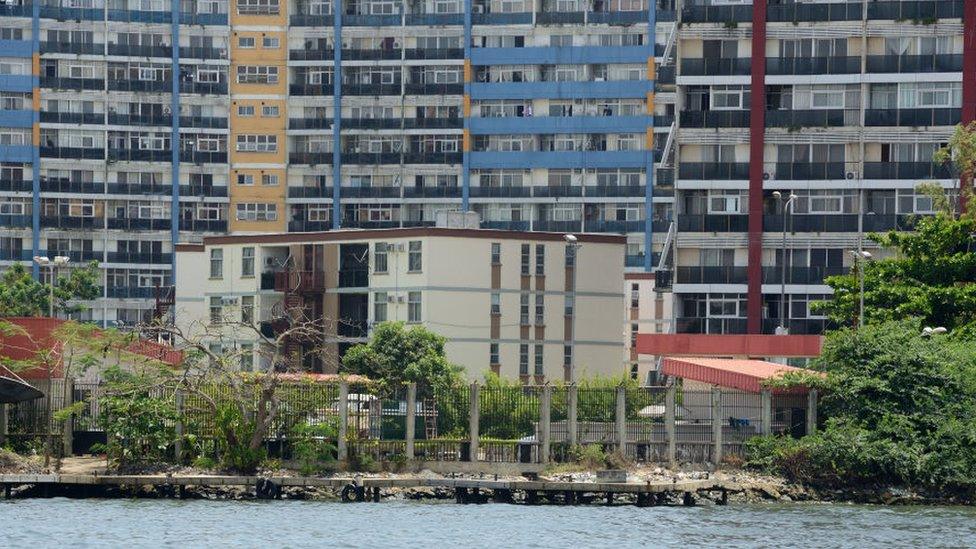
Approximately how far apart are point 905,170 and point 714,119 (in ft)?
34.3

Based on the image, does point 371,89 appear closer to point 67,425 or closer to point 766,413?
point 766,413

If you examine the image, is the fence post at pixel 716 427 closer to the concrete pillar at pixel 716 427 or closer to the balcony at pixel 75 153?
the concrete pillar at pixel 716 427

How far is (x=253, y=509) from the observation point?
216ft

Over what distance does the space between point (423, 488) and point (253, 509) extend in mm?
7582

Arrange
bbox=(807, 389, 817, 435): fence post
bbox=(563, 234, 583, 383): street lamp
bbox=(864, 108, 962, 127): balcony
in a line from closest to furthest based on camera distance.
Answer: bbox=(807, 389, 817, 435): fence post < bbox=(864, 108, 962, 127): balcony < bbox=(563, 234, 583, 383): street lamp

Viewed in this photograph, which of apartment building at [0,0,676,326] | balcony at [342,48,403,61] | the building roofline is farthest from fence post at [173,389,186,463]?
balcony at [342,48,403,61]

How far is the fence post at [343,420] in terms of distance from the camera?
7350 centimetres

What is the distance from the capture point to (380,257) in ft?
369

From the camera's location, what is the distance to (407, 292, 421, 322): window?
4390 inches

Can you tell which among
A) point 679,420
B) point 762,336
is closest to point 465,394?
point 679,420

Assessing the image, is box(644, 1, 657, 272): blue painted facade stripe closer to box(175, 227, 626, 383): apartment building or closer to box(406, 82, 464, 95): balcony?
box(406, 82, 464, 95): balcony

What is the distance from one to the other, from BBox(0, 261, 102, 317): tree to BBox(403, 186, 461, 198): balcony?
23.8m

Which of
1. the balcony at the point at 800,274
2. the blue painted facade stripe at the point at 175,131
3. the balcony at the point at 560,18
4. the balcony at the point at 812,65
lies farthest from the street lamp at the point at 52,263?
the balcony at the point at 560,18

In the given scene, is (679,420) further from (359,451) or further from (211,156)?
(211,156)
